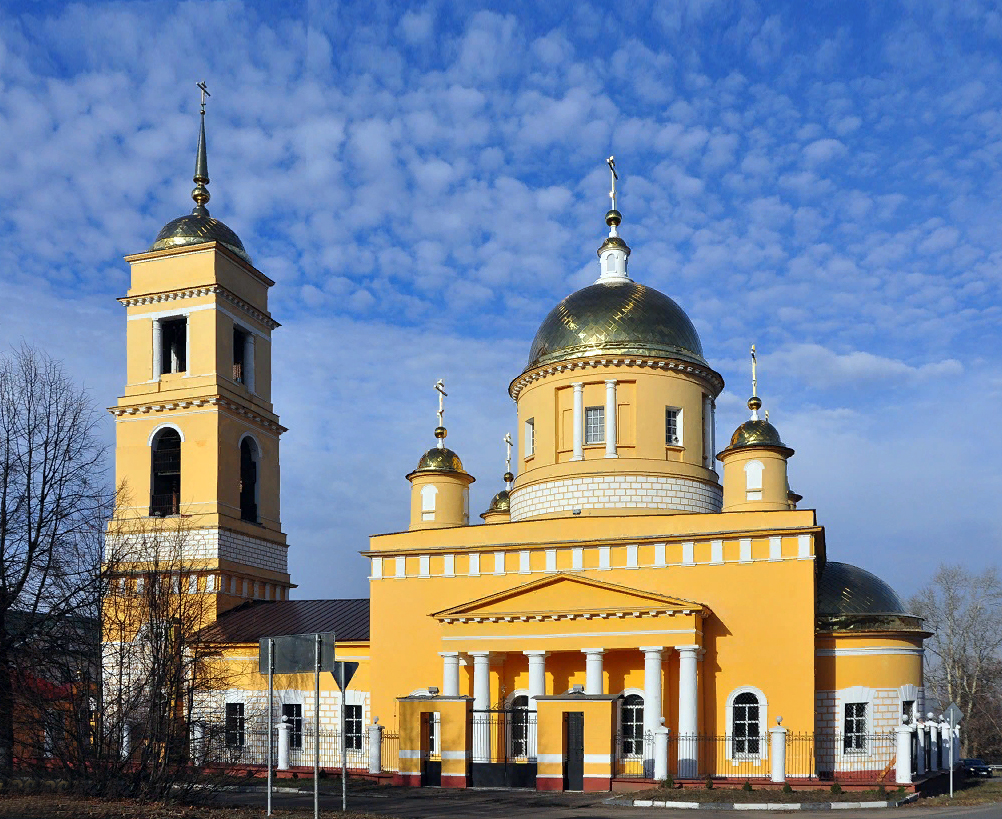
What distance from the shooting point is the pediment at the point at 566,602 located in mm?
26734

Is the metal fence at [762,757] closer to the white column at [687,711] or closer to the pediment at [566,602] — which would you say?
the white column at [687,711]

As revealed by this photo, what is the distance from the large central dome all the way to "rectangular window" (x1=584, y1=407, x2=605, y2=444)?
62.2 inches

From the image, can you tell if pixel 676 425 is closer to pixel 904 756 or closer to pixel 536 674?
pixel 536 674

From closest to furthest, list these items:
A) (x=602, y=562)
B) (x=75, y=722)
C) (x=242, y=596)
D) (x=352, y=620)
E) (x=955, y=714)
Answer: (x=75, y=722) → (x=955, y=714) → (x=602, y=562) → (x=352, y=620) → (x=242, y=596)

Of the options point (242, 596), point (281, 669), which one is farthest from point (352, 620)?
point (281, 669)

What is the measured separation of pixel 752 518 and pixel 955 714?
6251 millimetres

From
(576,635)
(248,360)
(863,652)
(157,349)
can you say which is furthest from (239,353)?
(863,652)

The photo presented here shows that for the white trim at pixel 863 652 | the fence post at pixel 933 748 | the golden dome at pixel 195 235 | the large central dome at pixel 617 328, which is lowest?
the fence post at pixel 933 748

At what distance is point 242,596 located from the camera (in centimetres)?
3709

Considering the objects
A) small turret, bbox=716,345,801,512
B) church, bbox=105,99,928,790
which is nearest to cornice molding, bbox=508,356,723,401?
church, bbox=105,99,928,790

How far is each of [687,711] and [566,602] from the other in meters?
3.70

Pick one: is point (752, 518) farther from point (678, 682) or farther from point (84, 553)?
point (84, 553)

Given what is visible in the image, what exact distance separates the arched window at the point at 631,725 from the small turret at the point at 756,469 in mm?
5901

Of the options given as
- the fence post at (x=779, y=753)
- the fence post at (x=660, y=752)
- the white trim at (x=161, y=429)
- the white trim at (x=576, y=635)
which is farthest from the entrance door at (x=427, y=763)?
the white trim at (x=161, y=429)
